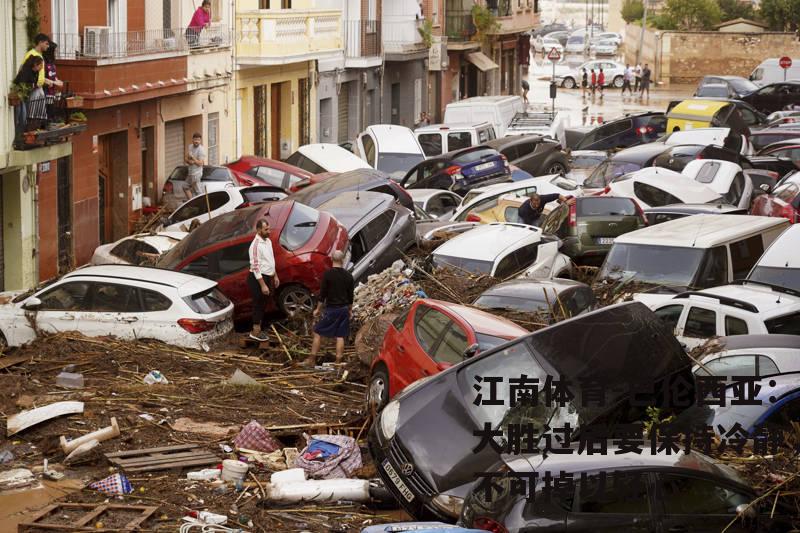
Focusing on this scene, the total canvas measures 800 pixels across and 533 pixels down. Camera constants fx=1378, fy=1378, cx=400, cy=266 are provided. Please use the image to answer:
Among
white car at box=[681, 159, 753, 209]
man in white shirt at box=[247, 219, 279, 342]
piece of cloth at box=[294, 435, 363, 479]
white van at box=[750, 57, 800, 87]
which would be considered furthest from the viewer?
white van at box=[750, 57, 800, 87]

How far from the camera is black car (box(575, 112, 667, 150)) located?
39.3 meters

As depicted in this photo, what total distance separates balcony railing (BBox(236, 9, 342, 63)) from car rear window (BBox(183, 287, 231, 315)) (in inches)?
728

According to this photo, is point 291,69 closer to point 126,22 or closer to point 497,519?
point 126,22

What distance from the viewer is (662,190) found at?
25.8 m

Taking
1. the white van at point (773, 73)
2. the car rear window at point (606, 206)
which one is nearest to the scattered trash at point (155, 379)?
the car rear window at point (606, 206)

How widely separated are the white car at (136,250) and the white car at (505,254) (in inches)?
186

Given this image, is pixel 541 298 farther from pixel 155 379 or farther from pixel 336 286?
pixel 155 379

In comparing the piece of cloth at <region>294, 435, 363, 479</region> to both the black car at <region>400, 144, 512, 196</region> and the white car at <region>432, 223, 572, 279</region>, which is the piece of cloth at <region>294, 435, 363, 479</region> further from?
the black car at <region>400, 144, 512, 196</region>

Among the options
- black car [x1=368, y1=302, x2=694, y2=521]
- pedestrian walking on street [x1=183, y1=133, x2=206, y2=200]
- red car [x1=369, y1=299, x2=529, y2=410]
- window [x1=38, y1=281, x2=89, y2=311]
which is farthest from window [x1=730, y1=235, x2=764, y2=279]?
pedestrian walking on street [x1=183, y1=133, x2=206, y2=200]

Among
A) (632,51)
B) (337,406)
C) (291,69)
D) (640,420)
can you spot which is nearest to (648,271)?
(337,406)

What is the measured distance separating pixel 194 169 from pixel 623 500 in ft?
68.7

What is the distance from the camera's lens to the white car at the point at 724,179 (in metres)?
26.7

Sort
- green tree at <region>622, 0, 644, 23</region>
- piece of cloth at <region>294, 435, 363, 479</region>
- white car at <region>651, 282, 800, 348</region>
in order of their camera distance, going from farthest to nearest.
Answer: green tree at <region>622, 0, 644, 23</region>, white car at <region>651, 282, 800, 348</region>, piece of cloth at <region>294, 435, 363, 479</region>

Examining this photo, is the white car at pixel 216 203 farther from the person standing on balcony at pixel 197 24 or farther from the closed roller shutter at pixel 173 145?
the person standing on balcony at pixel 197 24
